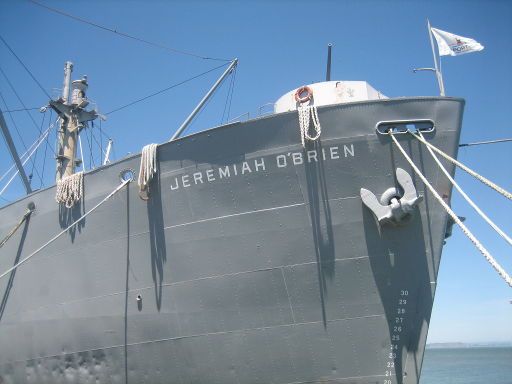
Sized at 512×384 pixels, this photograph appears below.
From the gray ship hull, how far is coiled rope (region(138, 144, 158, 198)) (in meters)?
0.19

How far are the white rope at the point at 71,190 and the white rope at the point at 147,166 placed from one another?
2.39m

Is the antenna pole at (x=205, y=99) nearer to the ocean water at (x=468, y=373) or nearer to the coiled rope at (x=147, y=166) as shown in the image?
the coiled rope at (x=147, y=166)

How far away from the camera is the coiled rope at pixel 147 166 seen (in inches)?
401

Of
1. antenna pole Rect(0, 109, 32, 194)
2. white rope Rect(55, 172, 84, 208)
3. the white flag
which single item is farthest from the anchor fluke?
antenna pole Rect(0, 109, 32, 194)

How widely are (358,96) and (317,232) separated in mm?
3329

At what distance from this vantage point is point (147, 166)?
10.2m

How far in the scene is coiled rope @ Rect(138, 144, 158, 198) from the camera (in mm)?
10180

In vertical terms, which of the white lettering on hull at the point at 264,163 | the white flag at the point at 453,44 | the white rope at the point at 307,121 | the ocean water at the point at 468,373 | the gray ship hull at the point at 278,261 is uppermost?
the white flag at the point at 453,44

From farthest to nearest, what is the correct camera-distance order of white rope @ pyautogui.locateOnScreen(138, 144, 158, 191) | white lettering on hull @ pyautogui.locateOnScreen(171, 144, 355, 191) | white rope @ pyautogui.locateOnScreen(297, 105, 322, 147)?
white rope @ pyautogui.locateOnScreen(138, 144, 158, 191) → white lettering on hull @ pyautogui.locateOnScreen(171, 144, 355, 191) → white rope @ pyautogui.locateOnScreen(297, 105, 322, 147)

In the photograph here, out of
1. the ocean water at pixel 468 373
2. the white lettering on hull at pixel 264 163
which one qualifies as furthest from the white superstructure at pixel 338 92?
the ocean water at pixel 468 373

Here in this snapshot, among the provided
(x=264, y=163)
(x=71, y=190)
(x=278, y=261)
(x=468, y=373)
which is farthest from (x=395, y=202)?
(x=468, y=373)

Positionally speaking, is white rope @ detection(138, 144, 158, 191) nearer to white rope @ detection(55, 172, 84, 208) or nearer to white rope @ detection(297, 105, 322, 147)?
white rope @ detection(55, 172, 84, 208)

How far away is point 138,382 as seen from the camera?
9.93m

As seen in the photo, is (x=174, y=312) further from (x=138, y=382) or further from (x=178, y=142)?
(x=178, y=142)
